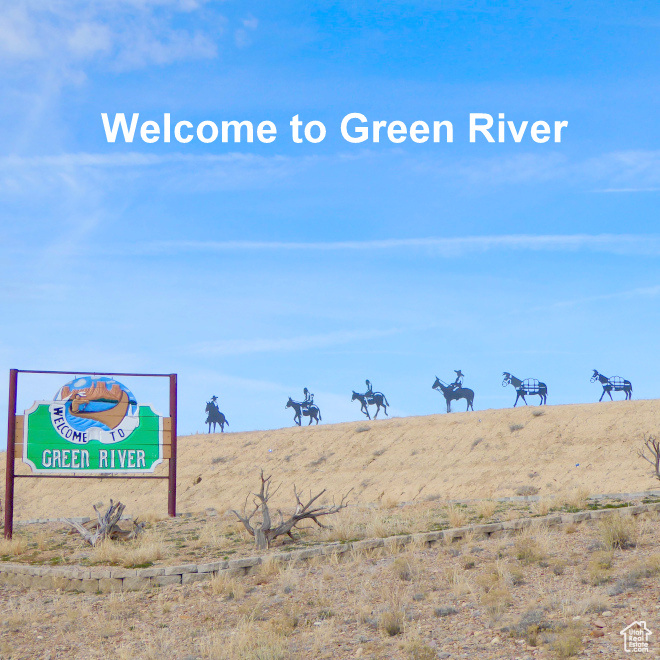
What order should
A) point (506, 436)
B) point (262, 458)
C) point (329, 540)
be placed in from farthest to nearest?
point (262, 458), point (506, 436), point (329, 540)

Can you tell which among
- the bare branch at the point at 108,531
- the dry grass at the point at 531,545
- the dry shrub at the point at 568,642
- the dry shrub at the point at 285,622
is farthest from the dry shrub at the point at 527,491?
the dry shrub at the point at 568,642

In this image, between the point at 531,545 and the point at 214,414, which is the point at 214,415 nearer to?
the point at 214,414

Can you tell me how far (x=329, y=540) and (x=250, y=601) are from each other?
13.0ft

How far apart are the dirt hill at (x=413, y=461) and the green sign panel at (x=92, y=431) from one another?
10140 millimetres

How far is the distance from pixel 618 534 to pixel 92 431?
14499 millimetres

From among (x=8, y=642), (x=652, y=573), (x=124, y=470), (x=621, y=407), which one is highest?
(x=621, y=407)

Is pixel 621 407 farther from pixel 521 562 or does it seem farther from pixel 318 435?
pixel 521 562

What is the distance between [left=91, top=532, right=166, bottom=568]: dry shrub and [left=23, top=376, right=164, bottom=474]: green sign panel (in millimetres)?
5059

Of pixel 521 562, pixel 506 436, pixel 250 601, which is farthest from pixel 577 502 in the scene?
pixel 506 436

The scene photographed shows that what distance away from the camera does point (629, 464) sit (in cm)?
2988

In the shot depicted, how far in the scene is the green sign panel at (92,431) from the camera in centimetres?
2189

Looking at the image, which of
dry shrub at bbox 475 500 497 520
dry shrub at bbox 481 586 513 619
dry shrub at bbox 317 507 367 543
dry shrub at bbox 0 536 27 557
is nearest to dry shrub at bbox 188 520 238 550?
dry shrub at bbox 317 507 367 543

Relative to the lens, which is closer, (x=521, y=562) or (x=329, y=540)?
(x=521, y=562)

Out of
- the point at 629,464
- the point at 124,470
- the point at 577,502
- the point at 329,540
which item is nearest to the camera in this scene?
the point at 329,540
